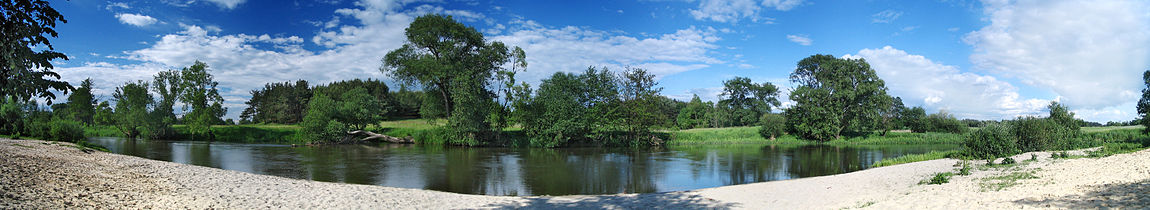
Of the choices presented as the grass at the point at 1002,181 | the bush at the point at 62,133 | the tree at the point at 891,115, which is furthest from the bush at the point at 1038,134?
the bush at the point at 62,133

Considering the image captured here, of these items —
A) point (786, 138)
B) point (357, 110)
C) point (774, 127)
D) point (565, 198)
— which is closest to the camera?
point (565, 198)

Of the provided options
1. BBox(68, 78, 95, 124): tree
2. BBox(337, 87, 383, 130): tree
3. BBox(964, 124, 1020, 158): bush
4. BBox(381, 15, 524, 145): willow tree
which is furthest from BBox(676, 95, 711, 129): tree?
BBox(68, 78, 95, 124): tree

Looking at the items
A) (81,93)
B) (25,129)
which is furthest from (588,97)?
(81,93)

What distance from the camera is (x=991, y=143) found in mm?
19891

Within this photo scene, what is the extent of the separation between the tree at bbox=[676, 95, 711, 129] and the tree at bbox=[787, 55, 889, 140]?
26.7m

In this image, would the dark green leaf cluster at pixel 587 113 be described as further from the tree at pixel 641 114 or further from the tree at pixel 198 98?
the tree at pixel 198 98

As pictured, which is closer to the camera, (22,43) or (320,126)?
(22,43)

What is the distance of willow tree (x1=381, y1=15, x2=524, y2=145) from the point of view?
140ft

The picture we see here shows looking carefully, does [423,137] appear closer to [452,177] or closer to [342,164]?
[342,164]

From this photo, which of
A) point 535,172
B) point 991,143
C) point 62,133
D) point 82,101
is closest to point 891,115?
point 991,143

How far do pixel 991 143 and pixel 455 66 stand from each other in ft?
122

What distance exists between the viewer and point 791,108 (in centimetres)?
5472

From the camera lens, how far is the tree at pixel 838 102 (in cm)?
5128

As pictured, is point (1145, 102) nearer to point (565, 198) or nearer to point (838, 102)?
point (838, 102)
